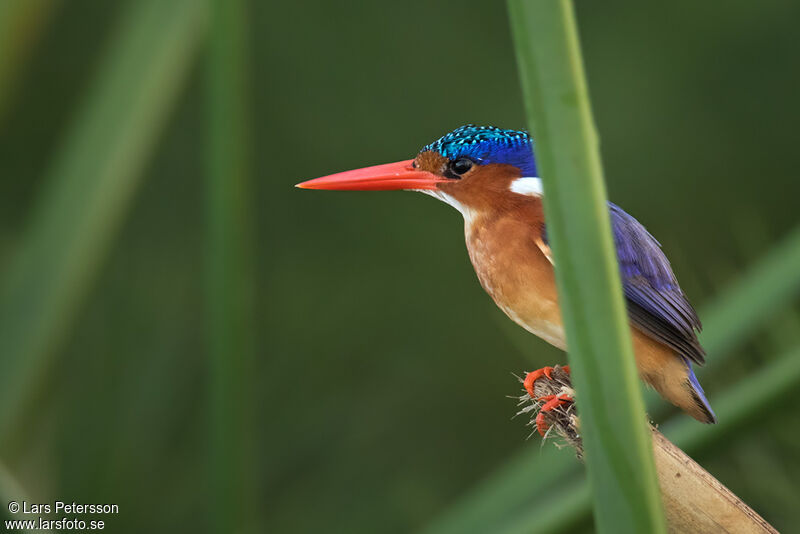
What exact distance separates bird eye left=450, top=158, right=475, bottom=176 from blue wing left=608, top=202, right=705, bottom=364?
5.6 inches

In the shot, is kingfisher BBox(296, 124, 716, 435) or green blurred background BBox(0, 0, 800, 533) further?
green blurred background BBox(0, 0, 800, 533)

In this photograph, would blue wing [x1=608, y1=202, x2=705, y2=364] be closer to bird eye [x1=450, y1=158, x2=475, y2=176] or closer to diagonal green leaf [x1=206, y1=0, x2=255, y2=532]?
bird eye [x1=450, y1=158, x2=475, y2=176]

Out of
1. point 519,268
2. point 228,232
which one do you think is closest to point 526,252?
point 519,268

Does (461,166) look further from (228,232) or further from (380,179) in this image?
(228,232)

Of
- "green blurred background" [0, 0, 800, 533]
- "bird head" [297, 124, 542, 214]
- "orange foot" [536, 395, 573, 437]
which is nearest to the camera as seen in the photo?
"orange foot" [536, 395, 573, 437]

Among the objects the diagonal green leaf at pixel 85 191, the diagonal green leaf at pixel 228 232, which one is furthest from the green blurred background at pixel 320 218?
the diagonal green leaf at pixel 228 232

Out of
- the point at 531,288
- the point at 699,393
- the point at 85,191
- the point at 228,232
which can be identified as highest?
the point at 85,191

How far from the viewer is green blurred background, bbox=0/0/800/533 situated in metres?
1.31

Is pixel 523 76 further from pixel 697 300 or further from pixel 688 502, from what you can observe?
pixel 697 300

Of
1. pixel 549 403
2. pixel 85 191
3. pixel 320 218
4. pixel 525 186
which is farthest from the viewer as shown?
pixel 320 218

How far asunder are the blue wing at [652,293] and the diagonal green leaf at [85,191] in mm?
684

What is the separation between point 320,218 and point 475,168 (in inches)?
52.6

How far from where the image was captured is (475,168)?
0.80 metres

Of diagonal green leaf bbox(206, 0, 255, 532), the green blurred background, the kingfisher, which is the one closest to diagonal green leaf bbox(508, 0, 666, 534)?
the kingfisher
